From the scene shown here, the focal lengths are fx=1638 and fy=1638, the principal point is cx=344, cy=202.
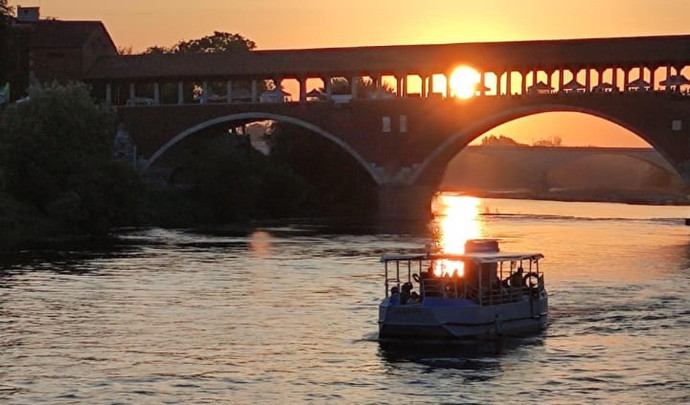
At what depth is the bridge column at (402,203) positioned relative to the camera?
10006cm

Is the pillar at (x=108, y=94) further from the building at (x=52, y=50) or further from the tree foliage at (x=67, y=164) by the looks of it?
the tree foliage at (x=67, y=164)

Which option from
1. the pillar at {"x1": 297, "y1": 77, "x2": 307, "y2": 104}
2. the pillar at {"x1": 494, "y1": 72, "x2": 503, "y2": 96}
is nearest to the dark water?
the pillar at {"x1": 494, "y1": 72, "x2": 503, "y2": 96}

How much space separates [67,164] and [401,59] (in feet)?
88.8

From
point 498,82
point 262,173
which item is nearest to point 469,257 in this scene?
point 498,82

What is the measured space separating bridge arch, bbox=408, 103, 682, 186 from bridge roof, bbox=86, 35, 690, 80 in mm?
2736

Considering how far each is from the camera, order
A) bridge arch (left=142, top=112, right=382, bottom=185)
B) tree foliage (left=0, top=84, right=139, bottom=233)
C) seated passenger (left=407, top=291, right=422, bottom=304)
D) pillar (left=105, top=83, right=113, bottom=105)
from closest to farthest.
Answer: seated passenger (left=407, top=291, right=422, bottom=304)
tree foliage (left=0, top=84, right=139, bottom=233)
bridge arch (left=142, top=112, right=382, bottom=185)
pillar (left=105, top=83, right=113, bottom=105)

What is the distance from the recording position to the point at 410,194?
100125 millimetres

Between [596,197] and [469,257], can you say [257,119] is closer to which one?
[596,197]

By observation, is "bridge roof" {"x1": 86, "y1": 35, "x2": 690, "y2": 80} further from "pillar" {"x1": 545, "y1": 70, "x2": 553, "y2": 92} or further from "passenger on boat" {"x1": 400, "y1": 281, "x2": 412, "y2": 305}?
"passenger on boat" {"x1": 400, "y1": 281, "x2": 412, "y2": 305}

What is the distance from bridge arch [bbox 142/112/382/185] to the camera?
335 feet

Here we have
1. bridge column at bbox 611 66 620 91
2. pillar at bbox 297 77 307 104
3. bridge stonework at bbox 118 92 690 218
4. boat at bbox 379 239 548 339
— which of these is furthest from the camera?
pillar at bbox 297 77 307 104

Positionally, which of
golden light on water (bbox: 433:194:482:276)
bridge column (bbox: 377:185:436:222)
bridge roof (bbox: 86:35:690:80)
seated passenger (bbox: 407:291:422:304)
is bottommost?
seated passenger (bbox: 407:291:422:304)

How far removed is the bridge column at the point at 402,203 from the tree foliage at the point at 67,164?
21.6 m

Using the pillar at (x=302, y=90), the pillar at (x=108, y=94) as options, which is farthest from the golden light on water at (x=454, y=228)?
the pillar at (x=108, y=94)
